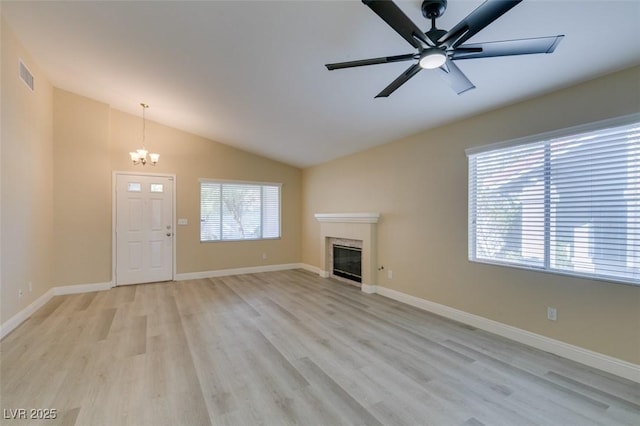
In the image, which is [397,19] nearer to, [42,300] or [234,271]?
[42,300]

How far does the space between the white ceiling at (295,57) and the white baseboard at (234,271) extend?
3.33 m

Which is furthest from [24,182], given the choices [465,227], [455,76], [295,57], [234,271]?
[465,227]

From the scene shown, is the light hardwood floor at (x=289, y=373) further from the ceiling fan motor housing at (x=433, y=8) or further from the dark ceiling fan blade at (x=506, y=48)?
the ceiling fan motor housing at (x=433, y=8)

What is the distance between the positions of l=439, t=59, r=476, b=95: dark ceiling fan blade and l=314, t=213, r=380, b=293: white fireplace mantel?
9.47 feet

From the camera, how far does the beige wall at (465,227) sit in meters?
2.53

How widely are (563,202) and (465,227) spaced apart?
1.03 m

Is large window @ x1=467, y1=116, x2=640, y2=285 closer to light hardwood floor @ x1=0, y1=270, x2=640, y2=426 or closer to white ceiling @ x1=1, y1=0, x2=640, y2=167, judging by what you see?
white ceiling @ x1=1, y1=0, x2=640, y2=167

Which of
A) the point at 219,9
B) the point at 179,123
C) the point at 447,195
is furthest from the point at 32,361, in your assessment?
the point at 447,195

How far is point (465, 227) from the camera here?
3650 millimetres

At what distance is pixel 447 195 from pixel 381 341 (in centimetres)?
211

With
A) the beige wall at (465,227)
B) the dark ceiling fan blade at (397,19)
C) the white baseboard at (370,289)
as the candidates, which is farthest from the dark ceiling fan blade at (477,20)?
the white baseboard at (370,289)

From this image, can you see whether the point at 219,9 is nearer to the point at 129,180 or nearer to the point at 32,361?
the point at 32,361

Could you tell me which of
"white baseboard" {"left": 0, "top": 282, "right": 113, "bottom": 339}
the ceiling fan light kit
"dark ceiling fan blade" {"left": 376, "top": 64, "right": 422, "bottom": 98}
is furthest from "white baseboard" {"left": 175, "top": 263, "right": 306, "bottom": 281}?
the ceiling fan light kit

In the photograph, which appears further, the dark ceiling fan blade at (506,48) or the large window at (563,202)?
the large window at (563,202)
